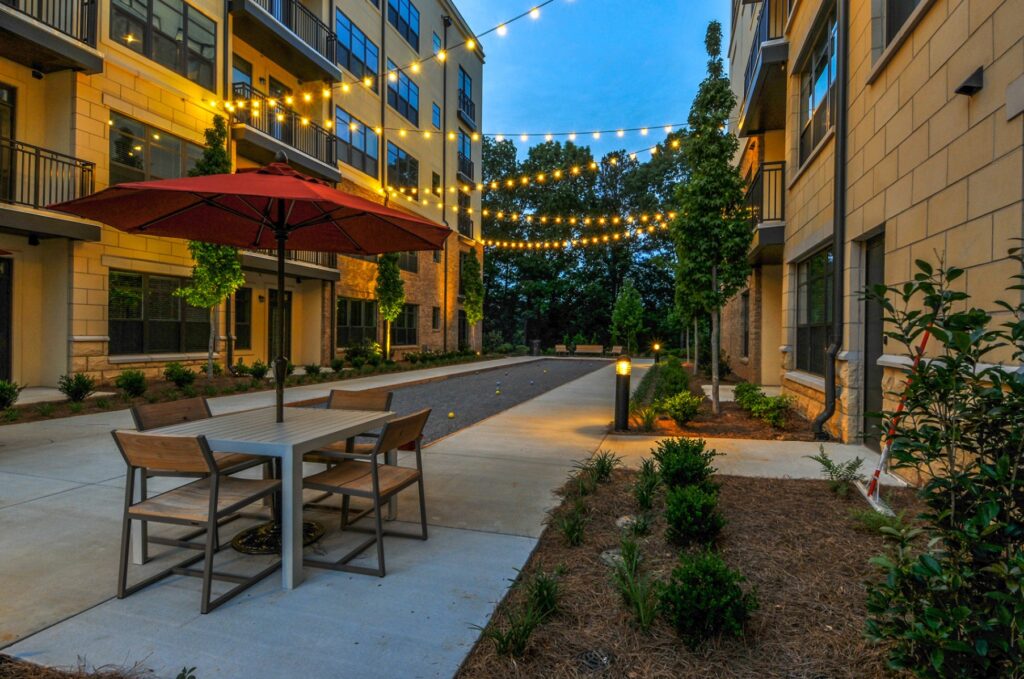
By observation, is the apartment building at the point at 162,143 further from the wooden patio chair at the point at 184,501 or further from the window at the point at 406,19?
the wooden patio chair at the point at 184,501

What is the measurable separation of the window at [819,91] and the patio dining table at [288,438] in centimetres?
755

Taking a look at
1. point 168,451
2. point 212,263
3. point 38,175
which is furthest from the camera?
point 212,263

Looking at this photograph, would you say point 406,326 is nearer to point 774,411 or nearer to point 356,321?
point 356,321

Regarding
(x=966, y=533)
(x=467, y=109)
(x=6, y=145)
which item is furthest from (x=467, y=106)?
(x=966, y=533)

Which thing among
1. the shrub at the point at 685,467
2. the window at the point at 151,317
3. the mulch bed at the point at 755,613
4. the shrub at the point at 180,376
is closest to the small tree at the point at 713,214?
the shrub at the point at 685,467

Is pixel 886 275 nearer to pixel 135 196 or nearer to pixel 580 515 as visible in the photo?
pixel 580 515

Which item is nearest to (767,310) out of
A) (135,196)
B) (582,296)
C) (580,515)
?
(580,515)

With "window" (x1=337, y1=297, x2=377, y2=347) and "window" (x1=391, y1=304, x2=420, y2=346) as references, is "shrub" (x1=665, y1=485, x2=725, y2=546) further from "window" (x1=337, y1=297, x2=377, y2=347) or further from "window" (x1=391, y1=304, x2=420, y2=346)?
"window" (x1=391, y1=304, x2=420, y2=346)

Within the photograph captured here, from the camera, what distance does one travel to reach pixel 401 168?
78.9ft

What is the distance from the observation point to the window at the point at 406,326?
24078mm

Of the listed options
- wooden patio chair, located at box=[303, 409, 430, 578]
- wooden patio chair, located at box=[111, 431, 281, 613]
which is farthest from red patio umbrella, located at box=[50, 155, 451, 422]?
wooden patio chair, located at box=[111, 431, 281, 613]

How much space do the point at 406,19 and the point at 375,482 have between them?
25.6 m

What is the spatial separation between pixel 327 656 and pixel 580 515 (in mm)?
2197

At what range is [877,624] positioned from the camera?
2254mm
